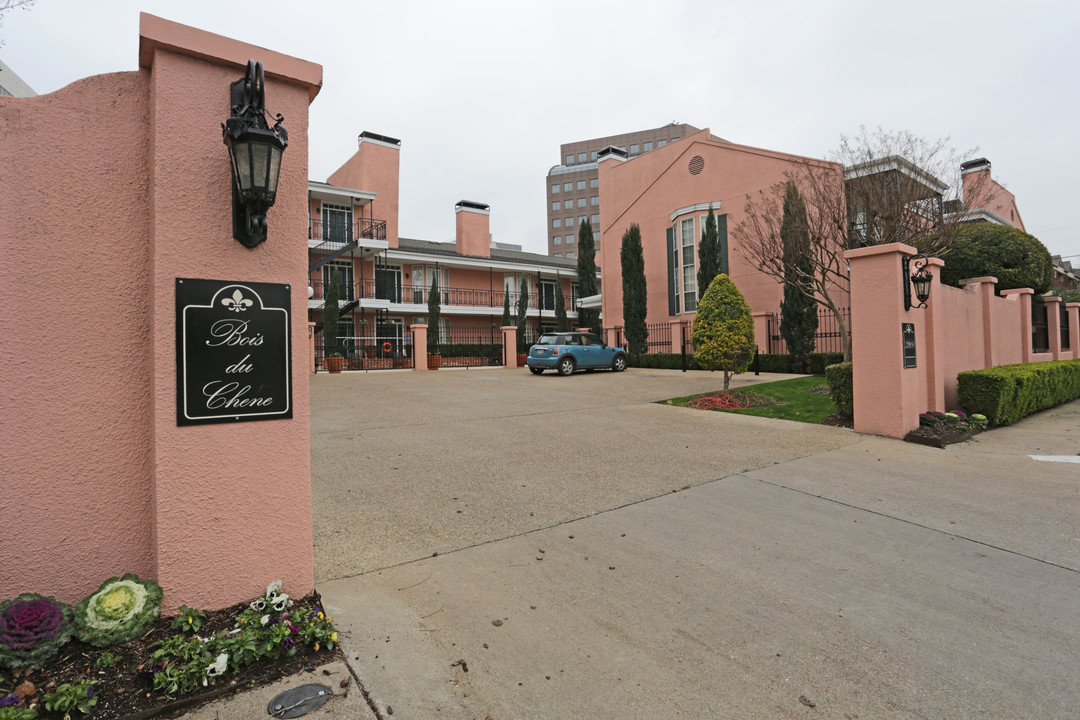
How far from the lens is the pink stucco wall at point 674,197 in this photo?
794 inches

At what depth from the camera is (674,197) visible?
23781 millimetres

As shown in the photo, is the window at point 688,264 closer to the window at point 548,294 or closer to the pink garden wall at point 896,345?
the pink garden wall at point 896,345

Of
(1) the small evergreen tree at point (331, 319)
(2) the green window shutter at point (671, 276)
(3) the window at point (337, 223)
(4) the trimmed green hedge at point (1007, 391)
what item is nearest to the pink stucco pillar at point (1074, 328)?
(4) the trimmed green hedge at point (1007, 391)

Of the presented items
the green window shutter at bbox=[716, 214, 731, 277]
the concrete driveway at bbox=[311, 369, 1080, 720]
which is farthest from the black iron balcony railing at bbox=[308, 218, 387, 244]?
the concrete driveway at bbox=[311, 369, 1080, 720]

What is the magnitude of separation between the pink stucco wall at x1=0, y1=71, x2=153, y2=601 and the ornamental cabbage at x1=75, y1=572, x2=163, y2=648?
23 cm

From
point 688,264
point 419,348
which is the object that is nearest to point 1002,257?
point 688,264

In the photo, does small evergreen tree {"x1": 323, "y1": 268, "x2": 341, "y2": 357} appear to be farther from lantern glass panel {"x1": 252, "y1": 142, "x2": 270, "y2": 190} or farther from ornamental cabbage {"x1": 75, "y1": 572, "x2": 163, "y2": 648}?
lantern glass panel {"x1": 252, "y1": 142, "x2": 270, "y2": 190}

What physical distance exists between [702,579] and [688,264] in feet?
68.9

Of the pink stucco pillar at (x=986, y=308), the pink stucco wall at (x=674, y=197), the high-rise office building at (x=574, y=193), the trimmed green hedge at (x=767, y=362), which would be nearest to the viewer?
the pink stucco pillar at (x=986, y=308)

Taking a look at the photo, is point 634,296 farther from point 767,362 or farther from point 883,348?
point 883,348

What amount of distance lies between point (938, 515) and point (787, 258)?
420 inches

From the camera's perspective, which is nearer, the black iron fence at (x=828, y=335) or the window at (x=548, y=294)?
the black iron fence at (x=828, y=335)

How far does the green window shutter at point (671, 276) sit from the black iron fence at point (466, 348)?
8369 mm

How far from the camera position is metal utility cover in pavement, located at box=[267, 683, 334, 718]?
1999 millimetres
